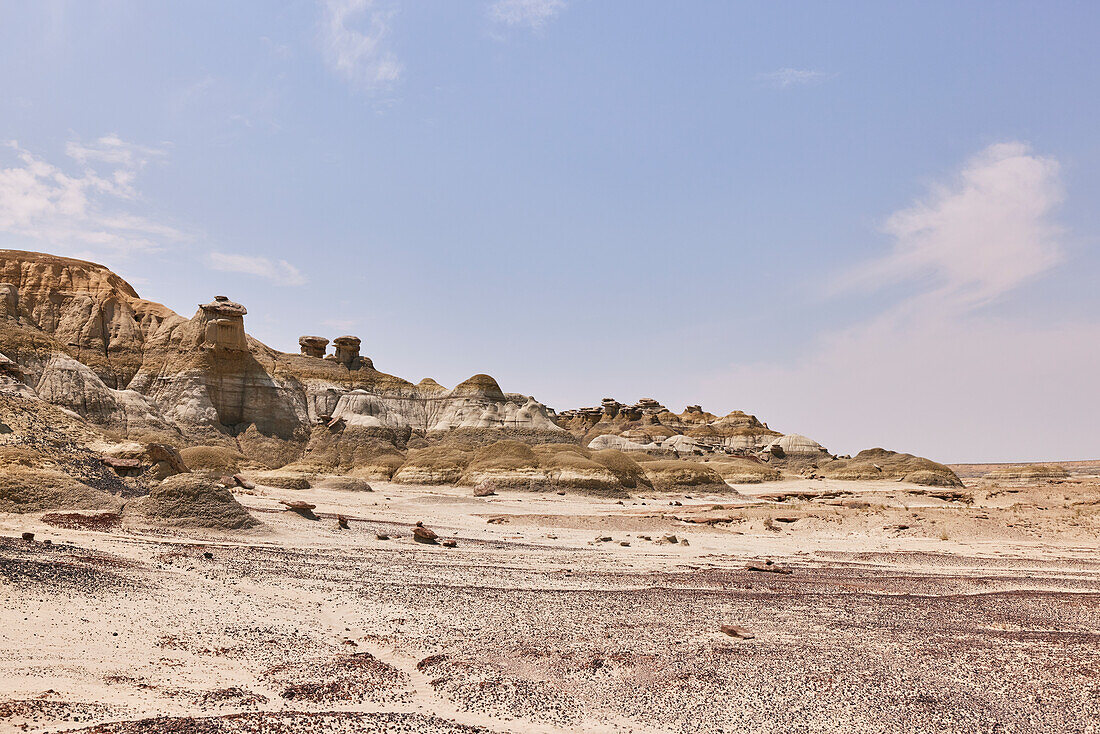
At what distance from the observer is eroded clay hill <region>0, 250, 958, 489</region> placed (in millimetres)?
54531

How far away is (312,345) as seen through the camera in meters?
93.1

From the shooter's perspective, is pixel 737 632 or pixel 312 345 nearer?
pixel 737 632

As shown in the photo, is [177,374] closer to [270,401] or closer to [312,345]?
[270,401]

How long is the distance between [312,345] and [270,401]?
23.2 metres

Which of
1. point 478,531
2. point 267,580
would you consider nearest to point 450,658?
point 267,580

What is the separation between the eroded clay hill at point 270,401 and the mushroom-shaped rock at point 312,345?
A: 15 cm

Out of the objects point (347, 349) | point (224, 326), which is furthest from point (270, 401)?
point (347, 349)

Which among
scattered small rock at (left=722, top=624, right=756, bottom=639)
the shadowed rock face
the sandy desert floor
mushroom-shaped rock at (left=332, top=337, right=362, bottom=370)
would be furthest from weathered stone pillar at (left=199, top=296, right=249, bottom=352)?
scattered small rock at (left=722, top=624, right=756, bottom=639)

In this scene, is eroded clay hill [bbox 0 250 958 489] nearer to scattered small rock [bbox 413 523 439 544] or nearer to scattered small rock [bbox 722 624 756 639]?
scattered small rock [bbox 413 523 439 544]

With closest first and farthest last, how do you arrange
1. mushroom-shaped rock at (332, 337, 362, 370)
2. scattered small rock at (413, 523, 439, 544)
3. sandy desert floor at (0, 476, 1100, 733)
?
sandy desert floor at (0, 476, 1100, 733)
scattered small rock at (413, 523, 439, 544)
mushroom-shaped rock at (332, 337, 362, 370)

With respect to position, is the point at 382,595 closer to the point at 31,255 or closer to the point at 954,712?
the point at 954,712

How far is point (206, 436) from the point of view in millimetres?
62625

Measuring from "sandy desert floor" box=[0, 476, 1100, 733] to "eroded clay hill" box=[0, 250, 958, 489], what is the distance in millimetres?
34397

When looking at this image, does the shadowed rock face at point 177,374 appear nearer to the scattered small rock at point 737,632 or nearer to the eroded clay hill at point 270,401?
the eroded clay hill at point 270,401
